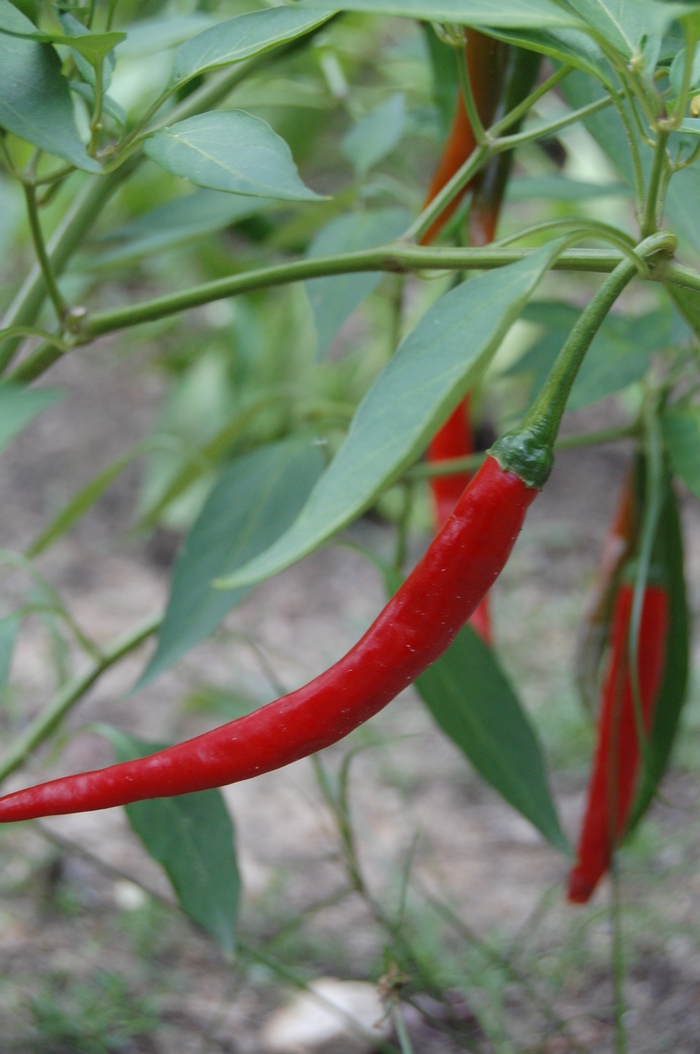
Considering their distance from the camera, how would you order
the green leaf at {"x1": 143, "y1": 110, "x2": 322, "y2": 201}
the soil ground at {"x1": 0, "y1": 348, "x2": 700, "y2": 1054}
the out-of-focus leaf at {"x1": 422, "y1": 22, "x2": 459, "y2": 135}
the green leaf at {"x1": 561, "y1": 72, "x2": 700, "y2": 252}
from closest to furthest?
the green leaf at {"x1": 143, "y1": 110, "x2": 322, "y2": 201} < the green leaf at {"x1": 561, "y1": 72, "x2": 700, "y2": 252} < the out-of-focus leaf at {"x1": 422, "y1": 22, "x2": 459, "y2": 135} < the soil ground at {"x1": 0, "y1": 348, "x2": 700, "y2": 1054}

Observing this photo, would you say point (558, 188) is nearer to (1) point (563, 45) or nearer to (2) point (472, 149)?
(2) point (472, 149)

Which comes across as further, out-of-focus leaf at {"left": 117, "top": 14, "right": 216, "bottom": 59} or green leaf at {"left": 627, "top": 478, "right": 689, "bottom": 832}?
green leaf at {"left": 627, "top": 478, "right": 689, "bottom": 832}

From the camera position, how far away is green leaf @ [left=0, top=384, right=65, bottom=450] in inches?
13.6

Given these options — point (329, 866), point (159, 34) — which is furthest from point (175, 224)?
point (329, 866)

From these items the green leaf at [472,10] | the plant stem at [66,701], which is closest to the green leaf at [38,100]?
the green leaf at [472,10]

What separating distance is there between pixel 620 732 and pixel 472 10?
0.53m

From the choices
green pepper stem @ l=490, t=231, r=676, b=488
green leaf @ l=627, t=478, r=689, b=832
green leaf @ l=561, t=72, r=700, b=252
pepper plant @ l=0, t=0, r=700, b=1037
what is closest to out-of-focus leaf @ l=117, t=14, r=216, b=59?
pepper plant @ l=0, t=0, r=700, b=1037

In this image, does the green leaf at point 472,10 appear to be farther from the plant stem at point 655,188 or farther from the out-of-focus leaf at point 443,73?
the out-of-focus leaf at point 443,73

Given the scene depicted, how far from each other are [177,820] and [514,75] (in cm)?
48

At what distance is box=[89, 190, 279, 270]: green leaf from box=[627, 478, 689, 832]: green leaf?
14.3 inches

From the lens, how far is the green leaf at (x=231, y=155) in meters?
0.34

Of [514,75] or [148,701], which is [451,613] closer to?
[514,75]

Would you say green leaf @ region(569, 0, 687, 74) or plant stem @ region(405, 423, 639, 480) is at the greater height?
plant stem @ region(405, 423, 639, 480)

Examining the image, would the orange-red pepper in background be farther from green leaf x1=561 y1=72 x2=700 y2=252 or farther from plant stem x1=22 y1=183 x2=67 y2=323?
plant stem x1=22 y1=183 x2=67 y2=323
